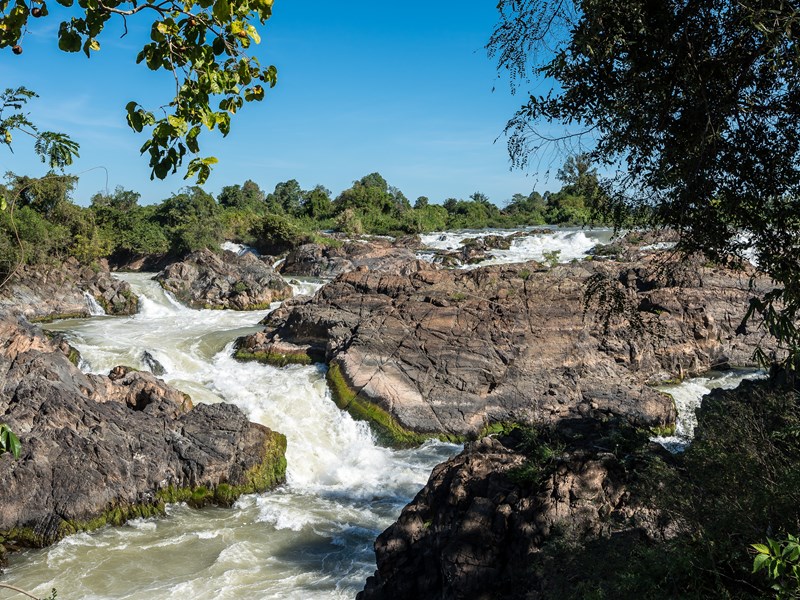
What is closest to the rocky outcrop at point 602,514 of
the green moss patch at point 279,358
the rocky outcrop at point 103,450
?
the rocky outcrop at point 103,450

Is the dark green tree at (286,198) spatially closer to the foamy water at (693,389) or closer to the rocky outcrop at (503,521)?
the foamy water at (693,389)

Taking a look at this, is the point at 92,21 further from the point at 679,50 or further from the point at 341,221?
the point at 341,221

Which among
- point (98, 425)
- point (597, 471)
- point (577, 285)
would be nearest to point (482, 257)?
point (577, 285)

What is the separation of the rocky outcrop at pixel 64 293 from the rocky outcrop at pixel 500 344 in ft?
31.6

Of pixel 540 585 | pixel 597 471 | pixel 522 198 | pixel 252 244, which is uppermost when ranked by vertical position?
pixel 522 198

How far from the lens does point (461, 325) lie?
57.5 feet

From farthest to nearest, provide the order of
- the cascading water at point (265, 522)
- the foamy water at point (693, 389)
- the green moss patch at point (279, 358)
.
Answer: the green moss patch at point (279, 358)
the foamy water at point (693, 389)
the cascading water at point (265, 522)

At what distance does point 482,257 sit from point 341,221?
19919 mm

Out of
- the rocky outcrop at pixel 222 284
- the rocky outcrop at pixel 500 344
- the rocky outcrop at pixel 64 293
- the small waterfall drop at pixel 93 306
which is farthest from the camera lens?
the rocky outcrop at pixel 222 284

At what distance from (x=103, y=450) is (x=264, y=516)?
9.71 feet

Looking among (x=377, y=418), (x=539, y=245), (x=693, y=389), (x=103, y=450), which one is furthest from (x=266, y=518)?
(x=539, y=245)

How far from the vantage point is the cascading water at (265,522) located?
9367 mm

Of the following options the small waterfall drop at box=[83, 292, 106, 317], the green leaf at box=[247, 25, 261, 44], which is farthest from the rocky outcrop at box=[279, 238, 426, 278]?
the green leaf at box=[247, 25, 261, 44]

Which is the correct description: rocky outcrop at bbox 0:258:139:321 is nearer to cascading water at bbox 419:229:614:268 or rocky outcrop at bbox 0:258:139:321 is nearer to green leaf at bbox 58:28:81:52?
cascading water at bbox 419:229:614:268
